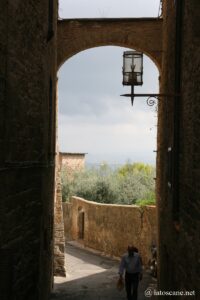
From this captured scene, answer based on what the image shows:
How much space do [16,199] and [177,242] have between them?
9.44 feet

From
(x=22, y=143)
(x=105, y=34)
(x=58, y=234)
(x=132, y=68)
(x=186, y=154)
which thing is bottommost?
(x=58, y=234)

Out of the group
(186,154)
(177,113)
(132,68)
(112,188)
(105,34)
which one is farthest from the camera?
(112,188)

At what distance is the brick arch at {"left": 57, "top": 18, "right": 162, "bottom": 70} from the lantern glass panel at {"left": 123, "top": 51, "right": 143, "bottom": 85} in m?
4.80

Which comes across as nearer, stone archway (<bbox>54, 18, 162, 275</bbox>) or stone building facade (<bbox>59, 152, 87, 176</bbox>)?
stone archway (<bbox>54, 18, 162, 275</bbox>)

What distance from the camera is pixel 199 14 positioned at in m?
5.65

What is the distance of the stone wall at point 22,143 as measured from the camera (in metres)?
5.99

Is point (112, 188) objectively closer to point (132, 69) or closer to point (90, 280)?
point (90, 280)

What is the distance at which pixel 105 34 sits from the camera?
45.5ft

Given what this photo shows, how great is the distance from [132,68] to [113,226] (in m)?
10.6

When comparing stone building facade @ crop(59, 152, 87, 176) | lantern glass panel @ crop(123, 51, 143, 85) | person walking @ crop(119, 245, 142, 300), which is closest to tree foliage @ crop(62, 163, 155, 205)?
stone building facade @ crop(59, 152, 87, 176)

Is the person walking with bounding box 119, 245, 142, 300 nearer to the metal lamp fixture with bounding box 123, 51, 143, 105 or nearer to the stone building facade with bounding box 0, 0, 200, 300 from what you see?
the stone building facade with bounding box 0, 0, 200, 300

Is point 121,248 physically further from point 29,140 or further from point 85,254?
point 29,140

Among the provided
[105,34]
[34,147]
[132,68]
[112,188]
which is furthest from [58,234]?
[112,188]

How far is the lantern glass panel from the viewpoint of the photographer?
8820mm
